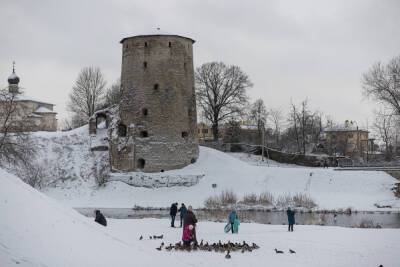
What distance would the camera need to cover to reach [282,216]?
27062 mm

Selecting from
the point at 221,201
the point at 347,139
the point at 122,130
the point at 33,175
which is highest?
the point at 347,139

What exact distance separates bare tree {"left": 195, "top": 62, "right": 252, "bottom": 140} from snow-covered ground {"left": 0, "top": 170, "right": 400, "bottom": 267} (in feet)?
97.6

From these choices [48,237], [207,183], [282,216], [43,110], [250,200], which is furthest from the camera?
[43,110]

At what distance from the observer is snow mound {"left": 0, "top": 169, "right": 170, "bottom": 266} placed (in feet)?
30.1

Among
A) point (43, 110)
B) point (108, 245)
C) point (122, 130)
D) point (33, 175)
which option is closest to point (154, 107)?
point (122, 130)

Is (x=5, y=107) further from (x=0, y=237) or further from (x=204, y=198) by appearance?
(x=0, y=237)

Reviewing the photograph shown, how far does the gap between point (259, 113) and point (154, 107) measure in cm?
2407

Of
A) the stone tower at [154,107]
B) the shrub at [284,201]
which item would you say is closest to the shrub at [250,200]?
the shrub at [284,201]

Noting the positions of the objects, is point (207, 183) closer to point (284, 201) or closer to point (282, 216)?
point (284, 201)

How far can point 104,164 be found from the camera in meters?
38.2

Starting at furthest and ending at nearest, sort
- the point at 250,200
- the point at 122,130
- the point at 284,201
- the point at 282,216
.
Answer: the point at 122,130
the point at 250,200
the point at 284,201
the point at 282,216

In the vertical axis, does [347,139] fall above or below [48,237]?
above

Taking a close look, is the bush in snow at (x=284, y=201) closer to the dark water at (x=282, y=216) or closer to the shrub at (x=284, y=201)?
the shrub at (x=284, y=201)

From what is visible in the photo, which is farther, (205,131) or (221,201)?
(205,131)
